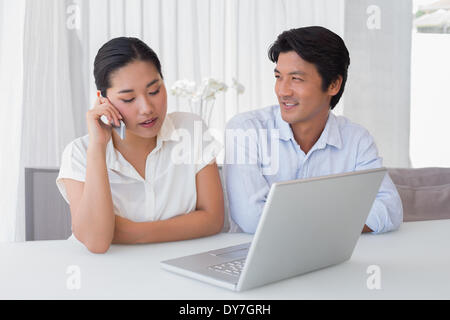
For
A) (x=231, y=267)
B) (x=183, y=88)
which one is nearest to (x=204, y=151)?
(x=231, y=267)

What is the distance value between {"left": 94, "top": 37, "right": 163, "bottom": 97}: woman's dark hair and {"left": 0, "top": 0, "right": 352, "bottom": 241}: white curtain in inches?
66.3

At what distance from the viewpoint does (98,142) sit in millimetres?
1474

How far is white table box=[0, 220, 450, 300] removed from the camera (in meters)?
1.03

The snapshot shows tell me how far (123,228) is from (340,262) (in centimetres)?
55

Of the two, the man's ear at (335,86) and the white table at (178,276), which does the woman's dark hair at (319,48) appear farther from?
the white table at (178,276)

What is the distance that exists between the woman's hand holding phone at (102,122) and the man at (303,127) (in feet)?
1.37

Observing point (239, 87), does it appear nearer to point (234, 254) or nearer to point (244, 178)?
point (244, 178)

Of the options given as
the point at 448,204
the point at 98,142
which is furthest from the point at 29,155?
the point at 448,204

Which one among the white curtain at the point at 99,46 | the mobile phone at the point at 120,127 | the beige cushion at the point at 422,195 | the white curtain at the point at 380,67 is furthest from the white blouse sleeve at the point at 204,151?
the white curtain at the point at 380,67

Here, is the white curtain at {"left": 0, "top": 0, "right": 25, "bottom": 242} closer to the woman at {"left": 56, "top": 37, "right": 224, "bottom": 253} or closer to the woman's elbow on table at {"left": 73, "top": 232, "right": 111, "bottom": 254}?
the woman at {"left": 56, "top": 37, "right": 224, "bottom": 253}

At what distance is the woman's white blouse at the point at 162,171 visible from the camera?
1.59 m

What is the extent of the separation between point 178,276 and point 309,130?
95cm

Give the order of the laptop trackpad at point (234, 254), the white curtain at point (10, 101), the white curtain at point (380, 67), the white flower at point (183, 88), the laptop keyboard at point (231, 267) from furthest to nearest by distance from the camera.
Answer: the white curtain at point (380, 67)
the white flower at point (183, 88)
the white curtain at point (10, 101)
the laptop trackpad at point (234, 254)
the laptop keyboard at point (231, 267)

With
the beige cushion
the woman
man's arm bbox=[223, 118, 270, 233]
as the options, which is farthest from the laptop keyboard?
the beige cushion
